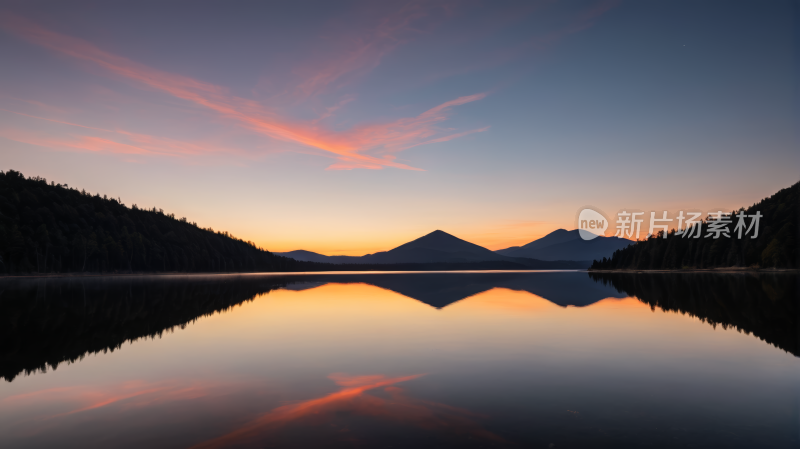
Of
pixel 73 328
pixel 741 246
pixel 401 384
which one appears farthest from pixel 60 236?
pixel 741 246

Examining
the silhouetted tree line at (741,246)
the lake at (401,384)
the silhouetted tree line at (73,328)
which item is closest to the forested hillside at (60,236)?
the silhouetted tree line at (73,328)

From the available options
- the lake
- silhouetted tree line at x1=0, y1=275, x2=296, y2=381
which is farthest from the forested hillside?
the lake

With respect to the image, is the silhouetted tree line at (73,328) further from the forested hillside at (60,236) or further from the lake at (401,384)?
the forested hillside at (60,236)

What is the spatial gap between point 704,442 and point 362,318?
22331 mm

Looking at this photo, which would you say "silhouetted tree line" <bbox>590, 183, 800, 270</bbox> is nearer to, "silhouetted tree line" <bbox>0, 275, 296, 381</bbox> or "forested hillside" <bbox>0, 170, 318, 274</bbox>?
"silhouetted tree line" <bbox>0, 275, 296, 381</bbox>

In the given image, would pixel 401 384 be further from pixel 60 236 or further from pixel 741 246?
pixel 60 236

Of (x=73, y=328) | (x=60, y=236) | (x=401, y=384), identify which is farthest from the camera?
(x=60, y=236)

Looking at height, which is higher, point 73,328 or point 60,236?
point 60,236

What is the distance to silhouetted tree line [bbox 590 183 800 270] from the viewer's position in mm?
121562

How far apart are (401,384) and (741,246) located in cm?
17172

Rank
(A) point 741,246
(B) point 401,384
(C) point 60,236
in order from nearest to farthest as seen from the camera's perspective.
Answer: (B) point 401,384
(A) point 741,246
(C) point 60,236

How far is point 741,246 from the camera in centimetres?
14075

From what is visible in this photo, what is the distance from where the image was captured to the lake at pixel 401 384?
8828 millimetres

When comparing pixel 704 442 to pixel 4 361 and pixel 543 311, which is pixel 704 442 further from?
pixel 543 311
